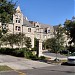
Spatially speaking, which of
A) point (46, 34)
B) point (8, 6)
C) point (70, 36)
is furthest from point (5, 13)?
point (46, 34)

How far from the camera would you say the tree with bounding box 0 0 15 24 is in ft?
77.6

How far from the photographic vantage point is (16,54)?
42.1m

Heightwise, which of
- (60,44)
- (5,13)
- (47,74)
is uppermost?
(5,13)

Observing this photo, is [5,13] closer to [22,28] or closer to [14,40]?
[14,40]

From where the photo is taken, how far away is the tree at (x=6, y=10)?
2366cm

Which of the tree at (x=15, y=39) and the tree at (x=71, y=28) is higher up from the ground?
the tree at (x=71, y=28)

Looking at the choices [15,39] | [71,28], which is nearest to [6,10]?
[15,39]

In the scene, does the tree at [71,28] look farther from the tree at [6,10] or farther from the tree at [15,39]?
the tree at [6,10]

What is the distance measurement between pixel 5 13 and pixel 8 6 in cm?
112

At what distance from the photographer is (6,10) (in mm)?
24594

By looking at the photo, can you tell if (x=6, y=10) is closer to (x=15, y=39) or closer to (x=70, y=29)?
(x=15, y=39)

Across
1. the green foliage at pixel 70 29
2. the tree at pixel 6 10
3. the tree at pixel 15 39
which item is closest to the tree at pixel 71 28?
the green foliage at pixel 70 29

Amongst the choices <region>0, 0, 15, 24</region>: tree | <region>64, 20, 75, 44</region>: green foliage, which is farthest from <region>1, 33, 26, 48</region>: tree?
<region>0, 0, 15, 24</region>: tree

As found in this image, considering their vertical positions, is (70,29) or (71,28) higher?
(71,28)
